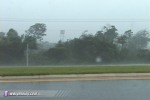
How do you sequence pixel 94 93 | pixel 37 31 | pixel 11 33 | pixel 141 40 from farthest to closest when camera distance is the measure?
pixel 37 31
pixel 11 33
pixel 141 40
pixel 94 93

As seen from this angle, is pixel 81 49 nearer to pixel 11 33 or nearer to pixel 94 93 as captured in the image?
pixel 11 33

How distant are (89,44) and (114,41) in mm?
1949

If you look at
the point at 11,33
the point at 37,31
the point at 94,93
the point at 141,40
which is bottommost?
the point at 94,93

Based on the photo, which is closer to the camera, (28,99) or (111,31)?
(28,99)

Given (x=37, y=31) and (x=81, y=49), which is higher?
(x=37, y=31)

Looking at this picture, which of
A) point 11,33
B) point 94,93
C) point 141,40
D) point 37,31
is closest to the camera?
point 94,93

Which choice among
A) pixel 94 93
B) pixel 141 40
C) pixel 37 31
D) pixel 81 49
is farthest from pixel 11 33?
pixel 94 93

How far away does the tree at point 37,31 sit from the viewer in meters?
29.2

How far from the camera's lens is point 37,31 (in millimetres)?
29203

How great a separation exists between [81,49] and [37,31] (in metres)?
3.65

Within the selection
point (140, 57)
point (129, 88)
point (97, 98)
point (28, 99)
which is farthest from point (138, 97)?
point (140, 57)

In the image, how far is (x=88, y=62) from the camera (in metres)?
27.9

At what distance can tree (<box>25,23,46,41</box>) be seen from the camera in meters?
29.2

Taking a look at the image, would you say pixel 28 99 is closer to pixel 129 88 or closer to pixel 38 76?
pixel 129 88
